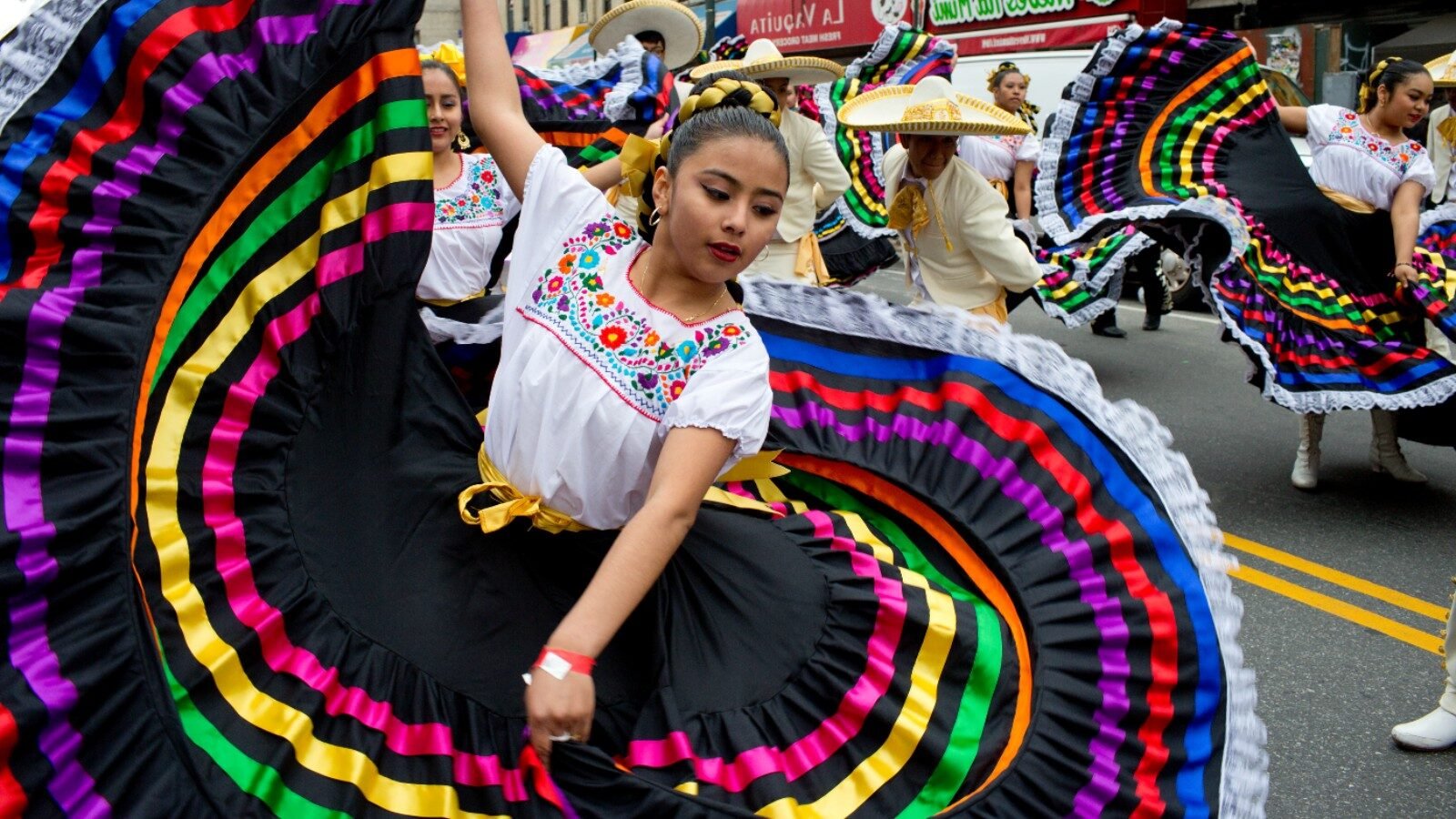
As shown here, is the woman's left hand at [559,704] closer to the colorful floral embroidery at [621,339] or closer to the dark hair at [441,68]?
the colorful floral embroidery at [621,339]

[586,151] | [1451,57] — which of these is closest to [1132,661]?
[586,151]

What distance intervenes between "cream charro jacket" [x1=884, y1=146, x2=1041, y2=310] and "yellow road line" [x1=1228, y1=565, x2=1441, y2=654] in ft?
4.54

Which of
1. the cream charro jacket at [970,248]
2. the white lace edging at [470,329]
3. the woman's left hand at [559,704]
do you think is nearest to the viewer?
the woman's left hand at [559,704]

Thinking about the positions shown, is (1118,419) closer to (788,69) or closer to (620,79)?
(620,79)

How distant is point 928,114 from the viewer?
5398 mm

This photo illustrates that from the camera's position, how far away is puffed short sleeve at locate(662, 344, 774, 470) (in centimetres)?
204

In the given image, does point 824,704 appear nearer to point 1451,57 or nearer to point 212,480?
point 212,480

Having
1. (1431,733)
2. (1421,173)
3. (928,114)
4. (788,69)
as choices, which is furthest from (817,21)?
(1431,733)

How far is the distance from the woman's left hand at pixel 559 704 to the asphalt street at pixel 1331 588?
2305mm

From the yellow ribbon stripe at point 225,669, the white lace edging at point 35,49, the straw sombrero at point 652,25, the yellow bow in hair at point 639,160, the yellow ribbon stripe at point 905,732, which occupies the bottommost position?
the yellow ribbon stripe at point 905,732

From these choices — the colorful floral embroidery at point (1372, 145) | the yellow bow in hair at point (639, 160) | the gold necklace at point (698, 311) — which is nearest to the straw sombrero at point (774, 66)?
the colorful floral embroidery at point (1372, 145)

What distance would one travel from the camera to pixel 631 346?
223 centimetres

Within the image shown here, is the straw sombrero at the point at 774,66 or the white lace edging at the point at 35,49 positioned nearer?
the white lace edging at the point at 35,49

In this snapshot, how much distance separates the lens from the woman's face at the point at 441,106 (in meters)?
4.22
